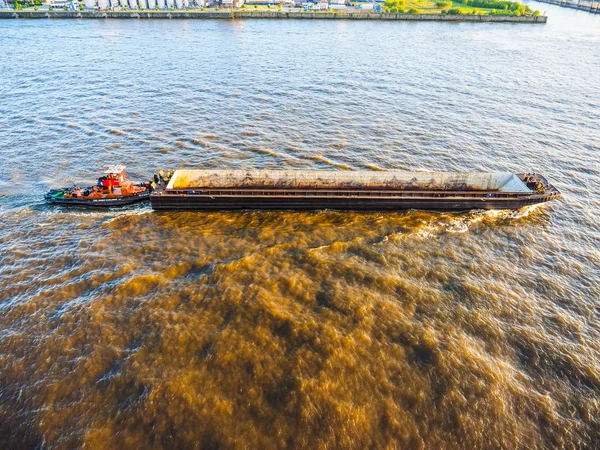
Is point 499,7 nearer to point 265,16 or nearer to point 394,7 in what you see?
point 394,7

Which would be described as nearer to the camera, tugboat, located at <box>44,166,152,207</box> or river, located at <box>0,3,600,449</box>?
river, located at <box>0,3,600,449</box>

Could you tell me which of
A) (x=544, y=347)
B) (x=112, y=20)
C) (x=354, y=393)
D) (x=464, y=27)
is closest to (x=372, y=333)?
(x=354, y=393)

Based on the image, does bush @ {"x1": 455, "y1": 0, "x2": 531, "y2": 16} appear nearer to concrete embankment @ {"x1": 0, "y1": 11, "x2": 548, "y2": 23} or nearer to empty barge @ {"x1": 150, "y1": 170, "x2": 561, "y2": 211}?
concrete embankment @ {"x1": 0, "y1": 11, "x2": 548, "y2": 23}

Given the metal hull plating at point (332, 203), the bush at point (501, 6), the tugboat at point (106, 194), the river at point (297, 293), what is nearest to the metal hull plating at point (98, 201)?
the tugboat at point (106, 194)

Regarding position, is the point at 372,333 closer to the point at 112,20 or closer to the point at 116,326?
the point at 116,326

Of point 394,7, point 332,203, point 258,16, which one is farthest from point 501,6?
point 332,203

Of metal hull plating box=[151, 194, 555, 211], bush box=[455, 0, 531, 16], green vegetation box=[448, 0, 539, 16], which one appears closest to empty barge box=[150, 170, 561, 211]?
metal hull plating box=[151, 194, 555, 211]
